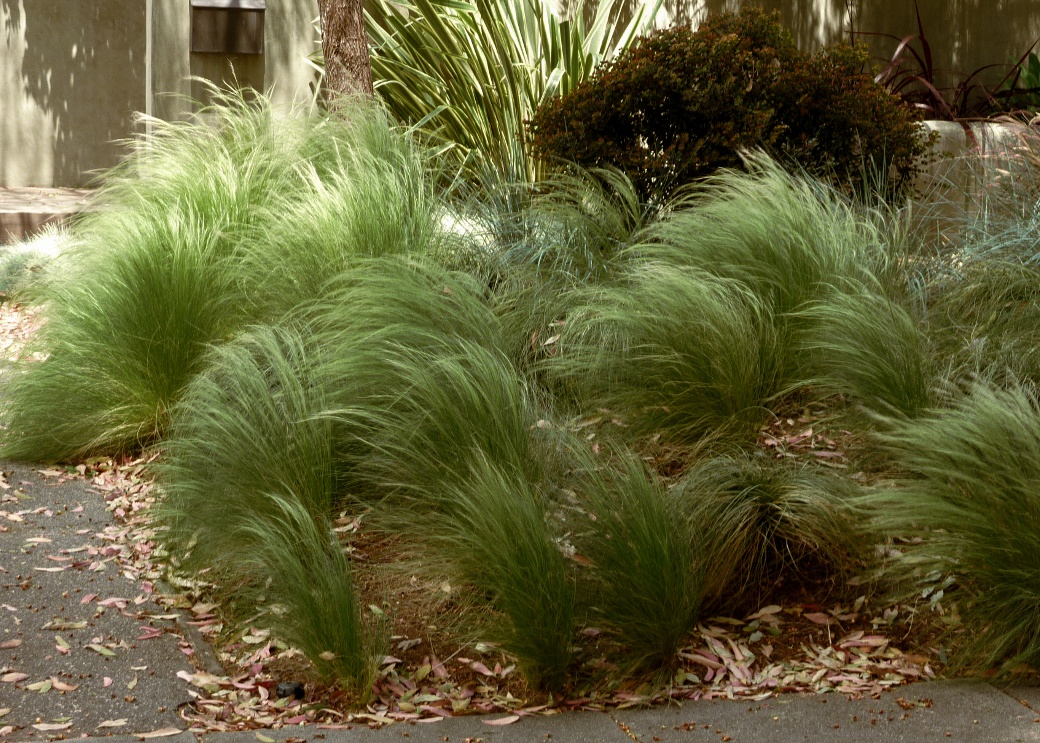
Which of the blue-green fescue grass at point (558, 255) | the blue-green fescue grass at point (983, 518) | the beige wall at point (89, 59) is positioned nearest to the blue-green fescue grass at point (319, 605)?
the blue-green fescue grass at point (558, 255)

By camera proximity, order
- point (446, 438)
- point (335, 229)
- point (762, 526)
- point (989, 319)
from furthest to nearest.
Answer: point (335, 229) < point (989, 319) < point (446, 438) < point (762, 526)

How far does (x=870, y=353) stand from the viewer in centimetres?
441

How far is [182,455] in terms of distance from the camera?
445 cm

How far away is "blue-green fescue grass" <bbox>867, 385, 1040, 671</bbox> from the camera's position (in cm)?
345

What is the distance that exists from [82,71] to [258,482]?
11.6 meters

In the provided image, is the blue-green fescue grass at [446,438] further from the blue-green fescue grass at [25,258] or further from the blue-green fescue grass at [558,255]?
the blue-green fescue grass at [25,258]

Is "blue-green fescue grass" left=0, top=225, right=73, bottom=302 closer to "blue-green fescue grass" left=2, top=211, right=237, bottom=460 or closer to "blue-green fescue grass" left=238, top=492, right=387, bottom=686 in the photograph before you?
"blue-green fescue grass" left=2, top=211, right=237, bottom=460

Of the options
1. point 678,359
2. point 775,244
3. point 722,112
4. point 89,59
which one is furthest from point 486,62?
point 89,59

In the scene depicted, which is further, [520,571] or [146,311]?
[146,311]

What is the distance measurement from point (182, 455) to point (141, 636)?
2.80 ft

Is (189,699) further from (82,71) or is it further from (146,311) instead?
(82,71)

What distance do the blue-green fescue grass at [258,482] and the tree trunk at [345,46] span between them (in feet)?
11.5

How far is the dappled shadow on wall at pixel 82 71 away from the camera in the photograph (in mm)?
14016

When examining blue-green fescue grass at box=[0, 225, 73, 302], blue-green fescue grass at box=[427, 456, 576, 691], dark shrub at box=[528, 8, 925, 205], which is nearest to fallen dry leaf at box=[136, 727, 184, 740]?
blue-green fescue grass at box=[427, 456, 576, 691]
